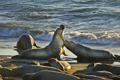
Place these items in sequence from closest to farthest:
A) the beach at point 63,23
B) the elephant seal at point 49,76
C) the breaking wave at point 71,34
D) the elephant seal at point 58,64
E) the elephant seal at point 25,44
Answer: the elephant seal at point 49,76 → the elephant seal at point 58,64 → the beach at point 63,23 → the elephant seal at point 25,44 → the breaking wave at point 71,34

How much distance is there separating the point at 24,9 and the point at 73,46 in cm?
1523

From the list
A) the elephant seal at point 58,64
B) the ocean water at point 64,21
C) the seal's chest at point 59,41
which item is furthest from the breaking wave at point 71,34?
the elephant seal at point 58,64

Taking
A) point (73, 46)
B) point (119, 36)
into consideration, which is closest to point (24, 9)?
point (119, 36)

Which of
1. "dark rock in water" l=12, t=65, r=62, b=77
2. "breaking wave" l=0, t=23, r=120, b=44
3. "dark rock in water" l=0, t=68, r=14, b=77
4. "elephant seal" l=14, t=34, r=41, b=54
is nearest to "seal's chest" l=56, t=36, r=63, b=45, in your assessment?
"elephant seal" l=14, t=34, r=41, b=54

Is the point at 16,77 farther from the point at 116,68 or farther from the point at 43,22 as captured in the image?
the point at 43,22

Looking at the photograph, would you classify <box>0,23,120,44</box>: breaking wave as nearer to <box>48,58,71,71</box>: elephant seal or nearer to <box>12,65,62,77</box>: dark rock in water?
<box>48,58,71,71</box>: elephant seal

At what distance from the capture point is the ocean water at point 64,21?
42.9 feet

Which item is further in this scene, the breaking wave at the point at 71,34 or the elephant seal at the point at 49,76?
the breaking wave at the point at 71,34

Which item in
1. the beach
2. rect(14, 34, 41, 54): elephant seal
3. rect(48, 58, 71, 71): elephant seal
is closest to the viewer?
rect(48, 58, 71, 71): elephant seal

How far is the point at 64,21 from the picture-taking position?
19094mm

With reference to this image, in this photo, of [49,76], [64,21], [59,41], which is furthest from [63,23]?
[49,76]

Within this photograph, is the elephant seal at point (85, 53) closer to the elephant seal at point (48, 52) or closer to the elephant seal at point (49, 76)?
the elephant seal at point (48, 52)

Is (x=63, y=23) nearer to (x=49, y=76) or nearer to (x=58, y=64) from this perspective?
(x=58, y=64)

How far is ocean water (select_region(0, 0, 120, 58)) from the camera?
42.9 feet
